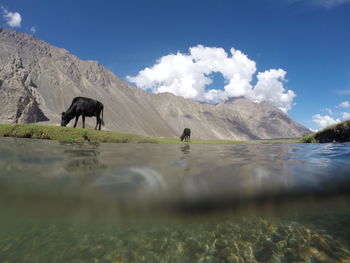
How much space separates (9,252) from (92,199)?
223 centimetres

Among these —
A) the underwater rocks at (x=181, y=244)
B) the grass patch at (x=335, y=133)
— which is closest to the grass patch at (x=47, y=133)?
the underwater rocks at (x=181, y=244)

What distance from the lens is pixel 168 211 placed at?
637cm

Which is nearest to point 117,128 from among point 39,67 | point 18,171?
point 39,67

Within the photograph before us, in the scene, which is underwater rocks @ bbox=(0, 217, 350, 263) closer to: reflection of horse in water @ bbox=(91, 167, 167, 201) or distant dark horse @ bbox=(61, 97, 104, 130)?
reflection of horse in water @ bbox=(91, 167, 167, 201)

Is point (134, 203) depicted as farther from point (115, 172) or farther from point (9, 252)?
point (9, 252)

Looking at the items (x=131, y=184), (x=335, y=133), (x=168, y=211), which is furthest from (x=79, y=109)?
(x=335, y=133)

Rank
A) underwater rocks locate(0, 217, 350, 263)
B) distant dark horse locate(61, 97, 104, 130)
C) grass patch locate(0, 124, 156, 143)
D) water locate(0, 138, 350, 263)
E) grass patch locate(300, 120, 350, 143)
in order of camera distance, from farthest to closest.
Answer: distant dark horse locate(61, 97, 104, 130) → grass patch locate(300, 120, 350, 143) → grass patch locate(0, 124, 156, 143) → water locate(0, 138, 350, 263) → underwater rocks locate(0, 217, 350, 263)

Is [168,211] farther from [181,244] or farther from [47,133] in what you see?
[47,133]

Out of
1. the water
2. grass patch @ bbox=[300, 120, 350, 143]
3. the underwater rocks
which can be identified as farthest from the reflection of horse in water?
grass patch @ bbox=[300, 120, 350, 143]

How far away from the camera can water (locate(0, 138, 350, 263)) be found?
422cm

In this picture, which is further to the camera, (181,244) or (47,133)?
(47,133)

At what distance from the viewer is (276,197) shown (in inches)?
290

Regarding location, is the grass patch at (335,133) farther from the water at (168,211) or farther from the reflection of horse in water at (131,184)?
the reflection of horse in water at (131,184)

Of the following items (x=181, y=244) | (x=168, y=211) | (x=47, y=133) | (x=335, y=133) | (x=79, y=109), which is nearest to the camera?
(x=181, y=244)
